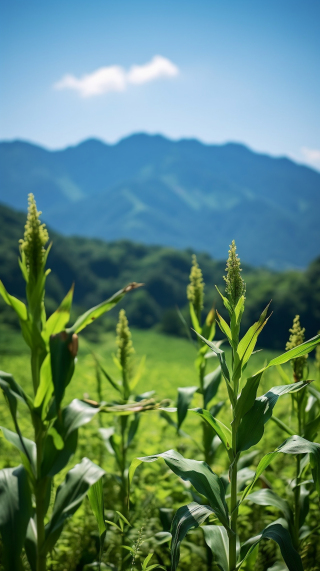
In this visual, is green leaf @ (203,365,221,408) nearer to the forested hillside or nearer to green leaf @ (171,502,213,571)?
green leaf @ (171,502,213,571)

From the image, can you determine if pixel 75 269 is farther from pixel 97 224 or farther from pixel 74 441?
pixel 97 224

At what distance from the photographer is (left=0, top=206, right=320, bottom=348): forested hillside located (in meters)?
18.9

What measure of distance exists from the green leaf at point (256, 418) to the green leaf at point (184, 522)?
0.81 ft

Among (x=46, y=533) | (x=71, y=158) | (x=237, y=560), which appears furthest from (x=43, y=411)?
(x=71, y=158)

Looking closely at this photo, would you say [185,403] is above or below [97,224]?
below

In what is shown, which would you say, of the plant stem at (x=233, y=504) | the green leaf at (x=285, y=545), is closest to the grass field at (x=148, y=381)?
the plant stem at (x=233, y=504)

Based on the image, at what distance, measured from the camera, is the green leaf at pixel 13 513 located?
121 centimetres

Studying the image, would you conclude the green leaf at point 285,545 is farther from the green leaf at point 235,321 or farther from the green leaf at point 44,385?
the green leaf at point 44,385

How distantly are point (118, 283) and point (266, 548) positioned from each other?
3271 centimetres

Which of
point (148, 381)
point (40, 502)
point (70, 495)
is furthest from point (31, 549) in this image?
point (148, 381)

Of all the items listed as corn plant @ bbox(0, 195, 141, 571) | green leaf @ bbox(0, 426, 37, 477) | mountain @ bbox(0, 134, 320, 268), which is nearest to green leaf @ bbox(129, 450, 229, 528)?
corn plant @ bbox(0, 195, 141, 571)

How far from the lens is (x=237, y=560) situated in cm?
162

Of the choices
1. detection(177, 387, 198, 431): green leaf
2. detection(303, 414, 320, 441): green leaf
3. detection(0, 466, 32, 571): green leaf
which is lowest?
detection(0, 466, 32, 571): green leaf

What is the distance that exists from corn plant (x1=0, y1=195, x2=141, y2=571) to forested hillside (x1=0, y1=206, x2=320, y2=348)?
16678mm
